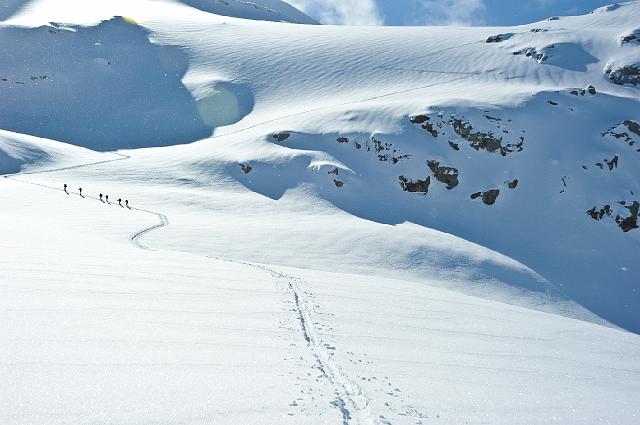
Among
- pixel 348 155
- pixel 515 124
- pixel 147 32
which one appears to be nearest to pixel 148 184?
pixel 348 155

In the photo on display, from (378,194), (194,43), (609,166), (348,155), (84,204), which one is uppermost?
(194,43)

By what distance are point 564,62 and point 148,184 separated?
52357mm

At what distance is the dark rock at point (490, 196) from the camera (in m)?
35.2

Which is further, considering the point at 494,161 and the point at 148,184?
the point at 494,161

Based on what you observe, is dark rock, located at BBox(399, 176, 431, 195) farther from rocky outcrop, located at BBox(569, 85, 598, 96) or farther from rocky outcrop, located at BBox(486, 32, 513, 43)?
rocky outcrop, located at BBox(486, 32, 513, 43)

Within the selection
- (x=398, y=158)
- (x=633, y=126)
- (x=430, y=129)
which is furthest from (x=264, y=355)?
(x=633, y=126)

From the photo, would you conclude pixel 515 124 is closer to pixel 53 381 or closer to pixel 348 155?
pixel 348 155

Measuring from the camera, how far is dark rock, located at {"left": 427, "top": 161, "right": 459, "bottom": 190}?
36.5 metres

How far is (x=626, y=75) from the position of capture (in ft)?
176

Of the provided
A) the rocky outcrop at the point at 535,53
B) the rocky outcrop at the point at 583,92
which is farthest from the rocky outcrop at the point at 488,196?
the rocky outcrop at the point at 535,53

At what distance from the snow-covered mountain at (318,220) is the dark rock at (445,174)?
1.04ft

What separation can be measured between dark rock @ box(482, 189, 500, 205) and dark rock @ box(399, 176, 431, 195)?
14.1ft

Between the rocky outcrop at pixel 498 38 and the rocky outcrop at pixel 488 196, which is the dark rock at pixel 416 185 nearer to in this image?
the rocky outcrop at pixel 488 196

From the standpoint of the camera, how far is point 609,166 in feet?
123
